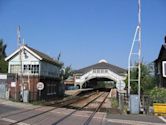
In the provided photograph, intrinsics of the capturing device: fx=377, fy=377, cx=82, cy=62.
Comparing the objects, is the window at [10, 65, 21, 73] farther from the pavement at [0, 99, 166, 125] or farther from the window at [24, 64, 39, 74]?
the pavement at [0, 99, 166, 125]

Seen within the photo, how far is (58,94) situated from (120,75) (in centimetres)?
4616

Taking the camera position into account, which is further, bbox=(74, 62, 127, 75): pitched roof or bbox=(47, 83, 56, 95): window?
bbox=(74, 62, 127, 75): pitched roof

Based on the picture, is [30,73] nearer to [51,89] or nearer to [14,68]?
[14,68]

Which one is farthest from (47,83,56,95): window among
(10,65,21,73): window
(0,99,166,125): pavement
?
(0,99,166,125): pavement

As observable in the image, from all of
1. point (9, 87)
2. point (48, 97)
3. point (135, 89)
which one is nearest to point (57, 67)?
point (48, 97)

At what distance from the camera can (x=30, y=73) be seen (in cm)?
5075

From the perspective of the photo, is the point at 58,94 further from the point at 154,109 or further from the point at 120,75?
the point at 120,75

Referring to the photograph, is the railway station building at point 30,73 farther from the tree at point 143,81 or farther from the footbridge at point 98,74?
the footbridge at point 98,74

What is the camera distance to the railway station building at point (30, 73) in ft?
156

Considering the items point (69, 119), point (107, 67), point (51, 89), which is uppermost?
point (107, 67)

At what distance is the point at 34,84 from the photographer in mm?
Answer: 49125

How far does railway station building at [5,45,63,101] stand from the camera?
1869 inches

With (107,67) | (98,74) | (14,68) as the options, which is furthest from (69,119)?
(107,67)

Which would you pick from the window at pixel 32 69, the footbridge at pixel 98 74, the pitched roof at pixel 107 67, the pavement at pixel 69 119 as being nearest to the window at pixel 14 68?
the window at pixel 32 69
